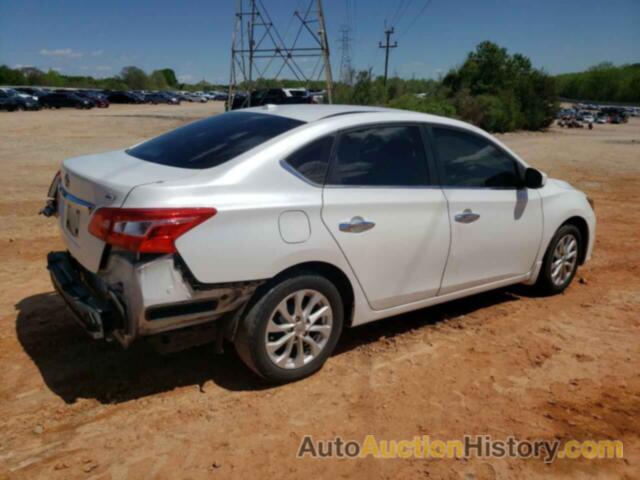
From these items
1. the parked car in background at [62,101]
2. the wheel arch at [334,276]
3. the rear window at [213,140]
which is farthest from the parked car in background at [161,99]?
the wheel arch at [334,276]

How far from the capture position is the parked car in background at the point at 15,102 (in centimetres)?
4388

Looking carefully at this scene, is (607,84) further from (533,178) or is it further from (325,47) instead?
(533,178)

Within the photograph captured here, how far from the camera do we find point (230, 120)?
3.98 m

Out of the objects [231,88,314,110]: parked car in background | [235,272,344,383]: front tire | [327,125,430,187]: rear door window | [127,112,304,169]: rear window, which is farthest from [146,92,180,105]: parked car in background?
[235,272,344,383]: front tire

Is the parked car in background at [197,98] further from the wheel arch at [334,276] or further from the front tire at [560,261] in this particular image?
the wheel arch at [334,276]

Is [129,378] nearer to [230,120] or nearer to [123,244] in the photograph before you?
[123,244]

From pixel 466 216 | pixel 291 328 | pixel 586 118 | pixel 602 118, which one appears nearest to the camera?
pixel 291 328

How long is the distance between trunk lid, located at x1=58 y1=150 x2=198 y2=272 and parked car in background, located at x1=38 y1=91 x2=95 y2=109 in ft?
172

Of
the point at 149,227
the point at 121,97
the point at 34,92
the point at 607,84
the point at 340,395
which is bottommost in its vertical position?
the point at 340,395

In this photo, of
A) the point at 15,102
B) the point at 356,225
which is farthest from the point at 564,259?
the point at 15,102

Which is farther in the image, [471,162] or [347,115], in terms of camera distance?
[471,162]

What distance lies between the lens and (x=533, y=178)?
450 centimetres

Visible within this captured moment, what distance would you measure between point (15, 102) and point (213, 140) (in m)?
48.7

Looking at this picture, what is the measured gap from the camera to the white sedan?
288cm
